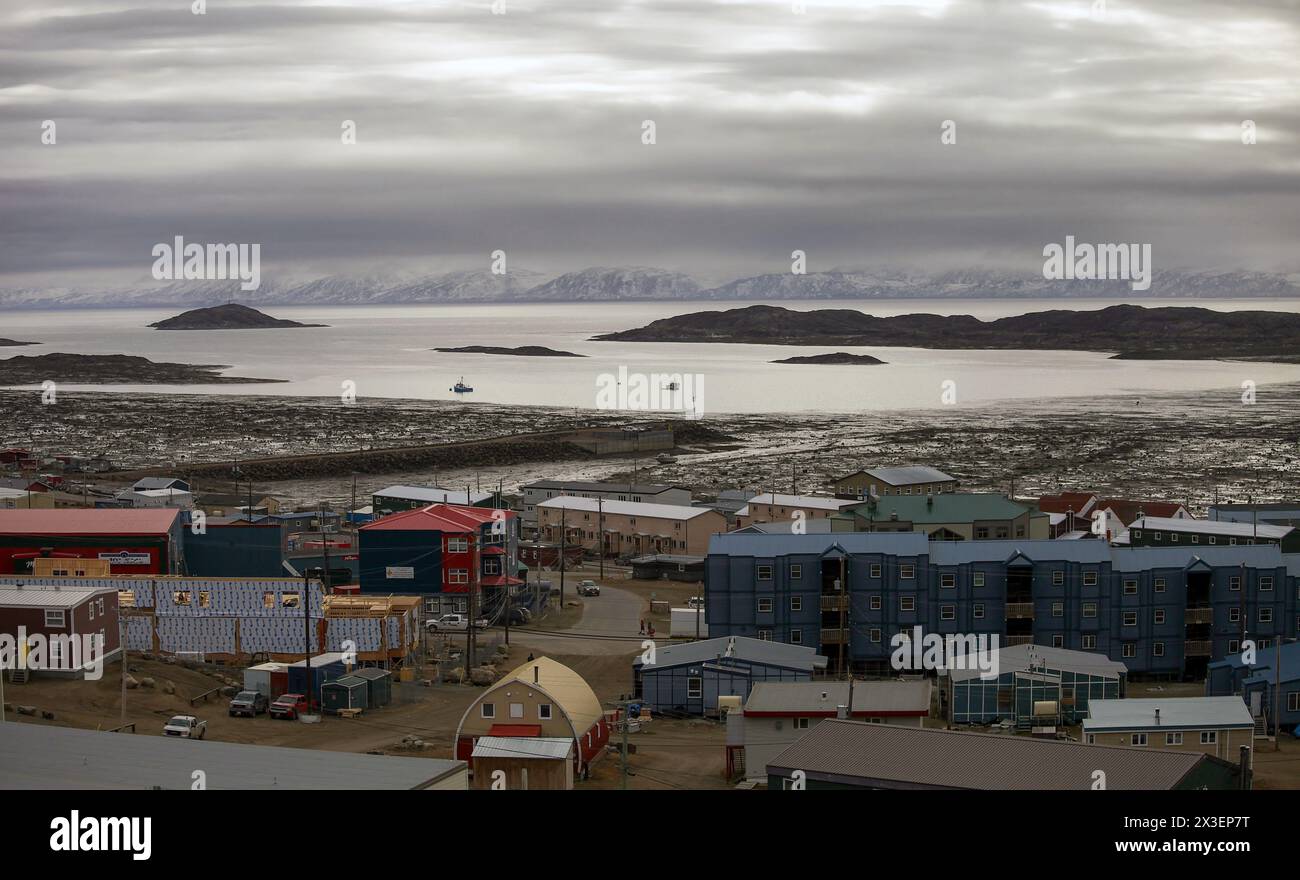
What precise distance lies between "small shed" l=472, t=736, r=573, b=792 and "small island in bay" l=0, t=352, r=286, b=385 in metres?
107

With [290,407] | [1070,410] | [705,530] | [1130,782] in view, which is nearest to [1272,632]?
[1130,782]

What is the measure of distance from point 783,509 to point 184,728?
21.8m

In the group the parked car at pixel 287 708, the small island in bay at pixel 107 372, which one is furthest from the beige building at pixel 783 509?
the small island in bay at pixel 107 372

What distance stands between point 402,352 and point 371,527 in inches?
6537

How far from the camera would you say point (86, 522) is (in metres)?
28.6

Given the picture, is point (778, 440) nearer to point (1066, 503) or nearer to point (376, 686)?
point (1066, 503)

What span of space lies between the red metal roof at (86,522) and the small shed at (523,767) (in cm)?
1360

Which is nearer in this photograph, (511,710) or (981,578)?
(511,710)

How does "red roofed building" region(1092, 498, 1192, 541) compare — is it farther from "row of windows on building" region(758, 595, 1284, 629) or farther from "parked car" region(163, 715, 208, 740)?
"parked car" region(163, 715, 208, 740)

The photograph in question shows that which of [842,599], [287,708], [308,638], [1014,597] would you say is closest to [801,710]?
[842,599]

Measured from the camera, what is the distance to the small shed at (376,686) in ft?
71.4

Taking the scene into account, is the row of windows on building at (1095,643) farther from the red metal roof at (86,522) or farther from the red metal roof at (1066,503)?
the red metal roof at (1066,503)

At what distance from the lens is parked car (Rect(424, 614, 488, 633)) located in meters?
28.2
